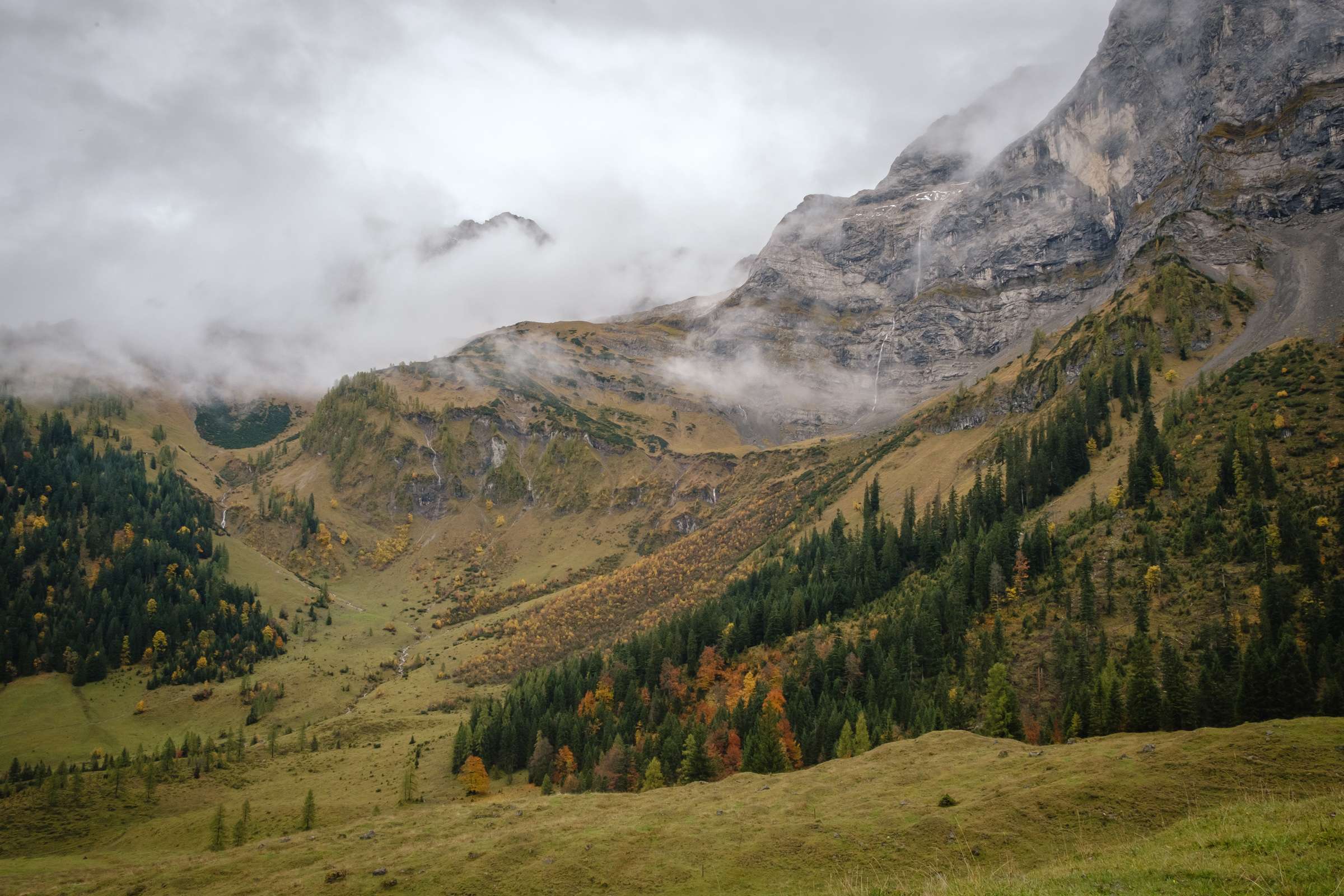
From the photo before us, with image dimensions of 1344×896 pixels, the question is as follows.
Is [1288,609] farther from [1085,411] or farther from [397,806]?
[397,806]

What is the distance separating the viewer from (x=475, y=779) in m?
114

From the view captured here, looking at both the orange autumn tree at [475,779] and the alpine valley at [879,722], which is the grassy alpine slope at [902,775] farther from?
the orange autumn tree at [475,779]

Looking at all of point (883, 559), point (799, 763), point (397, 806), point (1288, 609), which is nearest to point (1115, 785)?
point (799, 763)

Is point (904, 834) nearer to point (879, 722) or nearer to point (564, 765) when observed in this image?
point (879, 722)

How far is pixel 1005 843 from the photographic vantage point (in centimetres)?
3894

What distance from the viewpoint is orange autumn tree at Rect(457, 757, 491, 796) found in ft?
370

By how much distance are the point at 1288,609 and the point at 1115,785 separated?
7087cm

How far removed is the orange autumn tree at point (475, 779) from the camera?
11262cm

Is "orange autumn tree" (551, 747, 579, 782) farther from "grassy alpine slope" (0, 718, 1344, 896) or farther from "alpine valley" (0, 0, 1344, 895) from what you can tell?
"grassy alpine slope" (0, 718, 1344, 896)

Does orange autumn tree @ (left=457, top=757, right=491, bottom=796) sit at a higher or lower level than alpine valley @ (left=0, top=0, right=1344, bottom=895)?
lower

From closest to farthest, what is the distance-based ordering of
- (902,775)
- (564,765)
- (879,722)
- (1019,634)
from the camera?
1. (902,775)
2. (879,722)
3. (564,765)
4. (1019,634)

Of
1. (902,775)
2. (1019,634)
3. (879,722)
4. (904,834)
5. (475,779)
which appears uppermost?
(904,834)

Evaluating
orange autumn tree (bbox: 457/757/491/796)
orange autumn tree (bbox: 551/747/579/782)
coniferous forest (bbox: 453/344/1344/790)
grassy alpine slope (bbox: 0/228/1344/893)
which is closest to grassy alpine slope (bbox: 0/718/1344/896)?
grassy alpine slope (bbox: 0/228/1344/893)

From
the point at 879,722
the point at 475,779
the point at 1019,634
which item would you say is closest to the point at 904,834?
the point at 879,722
